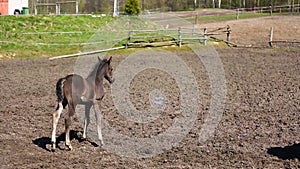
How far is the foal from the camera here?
7.14 metres

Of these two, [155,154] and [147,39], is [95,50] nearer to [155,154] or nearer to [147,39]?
[147,39]

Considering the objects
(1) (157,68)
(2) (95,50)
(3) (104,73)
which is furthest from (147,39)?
(3) (104,73)

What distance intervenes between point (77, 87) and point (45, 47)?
62.6 feet

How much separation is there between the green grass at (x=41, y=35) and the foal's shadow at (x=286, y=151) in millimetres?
18633

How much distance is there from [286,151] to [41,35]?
841 inches

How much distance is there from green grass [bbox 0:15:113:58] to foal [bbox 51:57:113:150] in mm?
16830

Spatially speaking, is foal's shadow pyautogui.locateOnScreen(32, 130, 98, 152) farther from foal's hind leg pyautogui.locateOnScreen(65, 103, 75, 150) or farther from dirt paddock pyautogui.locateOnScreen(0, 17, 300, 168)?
foal's hind leg pyautogui.locateOnScreen(65, 103, 75, 150)

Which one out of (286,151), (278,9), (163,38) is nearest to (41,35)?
(163,38)

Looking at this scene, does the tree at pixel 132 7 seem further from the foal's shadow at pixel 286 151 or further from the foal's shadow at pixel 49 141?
the foal's shadow at pixel 286 151

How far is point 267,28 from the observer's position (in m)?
41.4

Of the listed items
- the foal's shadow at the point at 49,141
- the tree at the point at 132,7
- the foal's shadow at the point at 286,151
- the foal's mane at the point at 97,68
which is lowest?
the foal's shadow at the point at 286,151

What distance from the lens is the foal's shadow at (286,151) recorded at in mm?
6957

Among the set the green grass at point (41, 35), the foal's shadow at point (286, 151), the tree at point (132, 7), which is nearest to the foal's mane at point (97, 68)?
the foal's shadow at point (286, 151)

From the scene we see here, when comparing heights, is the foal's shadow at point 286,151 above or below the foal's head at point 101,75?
below
